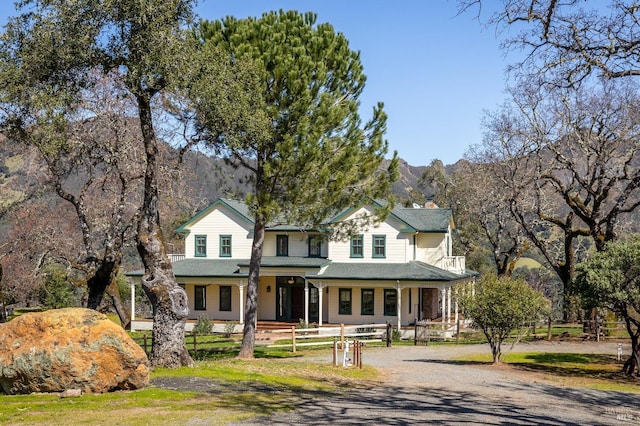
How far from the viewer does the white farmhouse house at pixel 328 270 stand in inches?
1547

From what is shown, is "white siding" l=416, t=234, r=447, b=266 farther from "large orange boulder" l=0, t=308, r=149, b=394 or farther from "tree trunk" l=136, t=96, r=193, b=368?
"large orange boulder" l=0, t=308, r=149, b=394

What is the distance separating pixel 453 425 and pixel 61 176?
1782 centimetres

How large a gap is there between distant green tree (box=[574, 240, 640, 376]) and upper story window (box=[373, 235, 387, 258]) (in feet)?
61.4

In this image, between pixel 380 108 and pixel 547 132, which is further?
pixel 547 132

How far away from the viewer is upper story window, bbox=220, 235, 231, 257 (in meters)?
44.3

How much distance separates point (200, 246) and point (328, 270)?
9.45 metres

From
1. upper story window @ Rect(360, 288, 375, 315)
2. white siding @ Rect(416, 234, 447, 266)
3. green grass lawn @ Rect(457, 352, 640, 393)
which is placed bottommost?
green grass lawn @ Rect(457, 352, 640, 393)

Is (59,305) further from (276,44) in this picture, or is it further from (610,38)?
(610,38)

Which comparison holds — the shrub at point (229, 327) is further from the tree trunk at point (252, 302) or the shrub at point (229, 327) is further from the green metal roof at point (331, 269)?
the tree trunk at point (252, 302)

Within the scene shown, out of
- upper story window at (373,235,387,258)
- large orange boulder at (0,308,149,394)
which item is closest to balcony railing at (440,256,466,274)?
upper story window at (373,235,387,258)

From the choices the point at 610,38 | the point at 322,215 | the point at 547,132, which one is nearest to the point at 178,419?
the point at 610,38

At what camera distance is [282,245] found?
142 ft

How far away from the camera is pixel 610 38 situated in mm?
9195

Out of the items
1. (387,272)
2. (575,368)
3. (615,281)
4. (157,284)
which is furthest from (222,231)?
(615,281)
